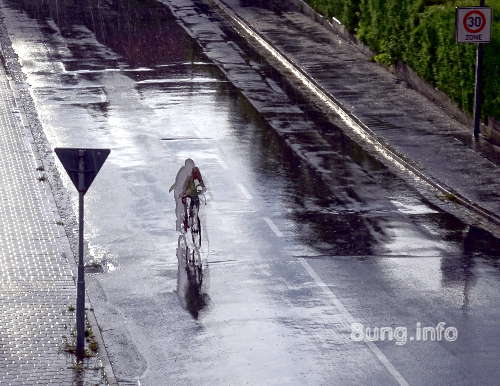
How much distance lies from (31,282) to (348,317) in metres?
4.29

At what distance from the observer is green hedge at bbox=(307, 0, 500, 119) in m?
24.4

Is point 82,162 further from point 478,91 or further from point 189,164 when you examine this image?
point 478,91

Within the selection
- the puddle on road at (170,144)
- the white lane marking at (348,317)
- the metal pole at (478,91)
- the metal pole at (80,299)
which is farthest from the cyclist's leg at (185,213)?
the metal pole at (478,91)

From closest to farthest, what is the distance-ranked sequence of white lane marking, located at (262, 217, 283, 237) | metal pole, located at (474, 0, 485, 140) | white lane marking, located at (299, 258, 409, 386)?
white lane marking, located at (299, 258, 409, 386), white lane marking, located at (262, 217, 283, 237), metal pole, located at (474, 0, 485, 140)

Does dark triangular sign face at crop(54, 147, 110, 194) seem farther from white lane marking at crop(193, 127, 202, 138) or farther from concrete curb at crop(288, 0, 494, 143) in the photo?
concrete curb at crop(288, 0, 494, 143)

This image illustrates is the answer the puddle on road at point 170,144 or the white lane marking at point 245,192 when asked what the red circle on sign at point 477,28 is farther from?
the white lane marking at point 245,192

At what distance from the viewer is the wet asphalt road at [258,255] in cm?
1415

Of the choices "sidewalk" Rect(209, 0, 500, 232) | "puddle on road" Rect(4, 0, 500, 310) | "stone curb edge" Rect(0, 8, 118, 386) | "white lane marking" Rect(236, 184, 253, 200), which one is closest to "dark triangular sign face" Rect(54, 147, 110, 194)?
"stone curb edge" Rect(0, 8, 118, 386)

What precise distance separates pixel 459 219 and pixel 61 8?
21155 mm

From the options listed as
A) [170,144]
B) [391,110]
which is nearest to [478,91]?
[391,110]

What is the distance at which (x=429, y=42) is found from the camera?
2714 centimetres

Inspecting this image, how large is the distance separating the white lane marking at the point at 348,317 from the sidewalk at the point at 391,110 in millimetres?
3913

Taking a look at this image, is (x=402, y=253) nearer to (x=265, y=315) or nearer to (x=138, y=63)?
(x=265, y=315)

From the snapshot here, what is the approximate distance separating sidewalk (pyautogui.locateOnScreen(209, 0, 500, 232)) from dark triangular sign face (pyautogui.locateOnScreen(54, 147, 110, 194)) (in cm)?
763
